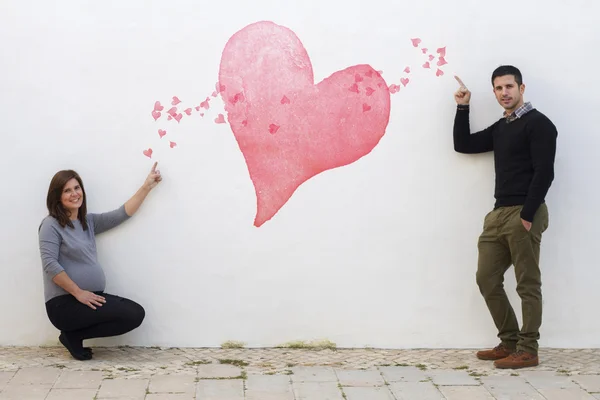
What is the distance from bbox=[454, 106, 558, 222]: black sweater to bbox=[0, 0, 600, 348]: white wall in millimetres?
131

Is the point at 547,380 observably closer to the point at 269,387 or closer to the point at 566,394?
the point at 566,394

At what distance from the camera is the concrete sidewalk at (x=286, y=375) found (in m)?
3.80

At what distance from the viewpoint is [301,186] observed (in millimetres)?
4559

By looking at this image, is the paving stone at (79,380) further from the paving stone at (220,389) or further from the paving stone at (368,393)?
the paving stone at (368,393)

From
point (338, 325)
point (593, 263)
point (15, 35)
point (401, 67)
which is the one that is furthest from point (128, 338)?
point (593, 263)

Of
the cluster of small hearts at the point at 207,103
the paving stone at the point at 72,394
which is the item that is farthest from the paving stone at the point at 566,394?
the paving stone at the point at 72,394

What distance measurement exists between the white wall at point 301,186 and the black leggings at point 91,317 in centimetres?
24

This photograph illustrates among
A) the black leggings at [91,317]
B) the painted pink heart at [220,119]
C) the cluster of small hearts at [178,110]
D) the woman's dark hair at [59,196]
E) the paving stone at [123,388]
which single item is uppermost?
the cluster of small hearts at [178,110]

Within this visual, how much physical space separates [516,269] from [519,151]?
0.64 metres

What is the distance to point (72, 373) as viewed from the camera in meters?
4.10

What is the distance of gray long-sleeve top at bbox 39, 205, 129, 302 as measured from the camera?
4309 mm

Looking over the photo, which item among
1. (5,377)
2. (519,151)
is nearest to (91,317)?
(5,377)

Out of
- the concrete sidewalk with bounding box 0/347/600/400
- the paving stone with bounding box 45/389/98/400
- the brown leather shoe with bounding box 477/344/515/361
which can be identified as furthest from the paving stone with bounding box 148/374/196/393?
the brown leather shoe with bounding box 477/344/515/361

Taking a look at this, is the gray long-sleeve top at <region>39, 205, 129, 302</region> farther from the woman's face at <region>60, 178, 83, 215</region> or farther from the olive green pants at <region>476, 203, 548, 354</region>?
the olive green pants at <region>476, 203, 548, 354</region>
